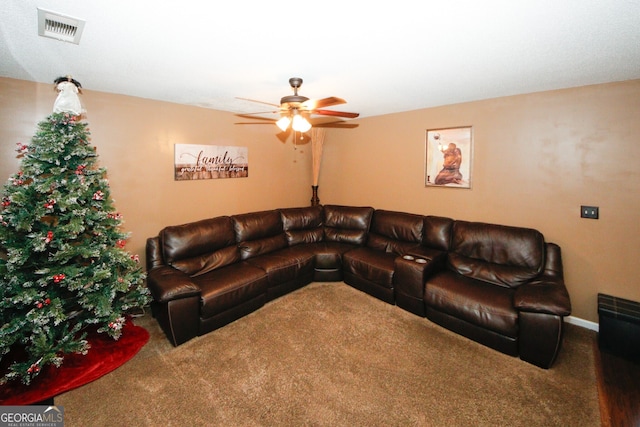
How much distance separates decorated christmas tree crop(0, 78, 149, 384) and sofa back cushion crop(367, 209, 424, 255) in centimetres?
320

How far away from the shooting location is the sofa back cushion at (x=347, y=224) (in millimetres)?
4365

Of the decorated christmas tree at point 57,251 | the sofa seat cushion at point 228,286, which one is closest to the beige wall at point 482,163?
the decorated christmas tree at point 57,251

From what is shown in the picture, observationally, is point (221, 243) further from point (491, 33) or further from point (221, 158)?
point (491, 33)

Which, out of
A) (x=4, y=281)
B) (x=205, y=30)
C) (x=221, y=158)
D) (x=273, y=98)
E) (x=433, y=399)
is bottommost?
(x=433, y=399)

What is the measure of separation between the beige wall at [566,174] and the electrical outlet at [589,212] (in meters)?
0.05

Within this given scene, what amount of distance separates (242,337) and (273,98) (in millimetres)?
2767

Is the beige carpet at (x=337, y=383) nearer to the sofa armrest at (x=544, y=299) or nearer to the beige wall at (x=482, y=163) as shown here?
the sofa armrest at (x=544, y=299)

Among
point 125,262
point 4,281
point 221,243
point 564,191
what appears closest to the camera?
point 4,281

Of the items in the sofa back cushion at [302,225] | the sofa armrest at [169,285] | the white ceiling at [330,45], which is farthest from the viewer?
the sofa back cushion at [302,225]

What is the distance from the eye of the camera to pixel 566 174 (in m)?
2.86

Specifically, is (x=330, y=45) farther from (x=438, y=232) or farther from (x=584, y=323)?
(x=584, y=323)

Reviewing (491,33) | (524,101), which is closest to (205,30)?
(491,33)

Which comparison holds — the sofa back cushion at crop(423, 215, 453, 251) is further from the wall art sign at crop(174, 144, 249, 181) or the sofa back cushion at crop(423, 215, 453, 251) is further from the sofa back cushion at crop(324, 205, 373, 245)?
the wall art sign at crop(174, 144, 249, 181)

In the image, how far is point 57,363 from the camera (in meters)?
2.05
